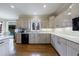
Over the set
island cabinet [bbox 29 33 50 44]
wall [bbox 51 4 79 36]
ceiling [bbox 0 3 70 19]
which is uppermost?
ceiling [bbox 0 3 70 19]

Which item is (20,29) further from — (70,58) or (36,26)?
(70,58)

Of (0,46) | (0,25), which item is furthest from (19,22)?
(0,46)

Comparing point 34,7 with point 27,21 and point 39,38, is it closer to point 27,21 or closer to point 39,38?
point 39,38

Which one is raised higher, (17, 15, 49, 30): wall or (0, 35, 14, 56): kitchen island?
(17, 15, 49, 30): wall

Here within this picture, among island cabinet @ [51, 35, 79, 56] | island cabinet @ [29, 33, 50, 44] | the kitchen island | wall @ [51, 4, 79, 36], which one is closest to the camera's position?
island cabinet @ [51, 35, 79, 56]

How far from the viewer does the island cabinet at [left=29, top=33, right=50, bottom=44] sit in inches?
286

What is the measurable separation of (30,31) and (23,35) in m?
0.80

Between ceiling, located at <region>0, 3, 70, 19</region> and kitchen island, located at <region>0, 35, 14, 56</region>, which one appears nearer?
kitchen island, located at <region>0, 35, 14, 56</region>

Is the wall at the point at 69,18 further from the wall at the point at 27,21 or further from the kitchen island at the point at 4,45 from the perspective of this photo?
the wall at the point at 27,21

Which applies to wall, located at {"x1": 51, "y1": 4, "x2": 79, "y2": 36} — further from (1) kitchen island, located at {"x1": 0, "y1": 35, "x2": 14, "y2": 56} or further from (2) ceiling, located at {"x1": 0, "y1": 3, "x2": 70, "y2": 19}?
(1) kitchen island, located at {"x1": 0, "y1": 35, "x2": 14, "y2": 56}

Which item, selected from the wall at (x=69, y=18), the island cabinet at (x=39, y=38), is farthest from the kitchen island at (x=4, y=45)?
the island cabinet at (x=39, y=38)

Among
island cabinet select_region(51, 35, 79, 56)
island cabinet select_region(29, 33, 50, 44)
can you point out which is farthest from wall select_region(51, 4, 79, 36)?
island cabinet select_region(29, 33, 50, 44)

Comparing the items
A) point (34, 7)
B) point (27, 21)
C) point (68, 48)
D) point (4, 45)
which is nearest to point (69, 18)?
point (68, 48)

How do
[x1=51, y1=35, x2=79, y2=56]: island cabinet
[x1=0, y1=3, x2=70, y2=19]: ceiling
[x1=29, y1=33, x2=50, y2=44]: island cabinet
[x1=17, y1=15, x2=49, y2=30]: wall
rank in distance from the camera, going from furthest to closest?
[x1=17, y1=15, x2=49, y2=30]: wall → [x1=29, y1=33, x2=50, y2=44]: island cabinet → [x1=0, y1=3, x2=70, y2=19]: ceiling → [x1=51, y1=35, x2=79, y2=56]: island cabinet
